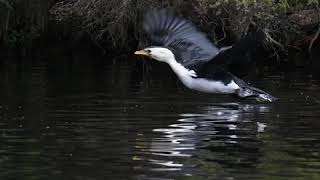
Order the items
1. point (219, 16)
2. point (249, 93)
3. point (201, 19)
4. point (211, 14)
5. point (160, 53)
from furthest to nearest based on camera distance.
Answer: point (201, 19)
point (211, 14)
point (219, 16)
point (249, 93)
point (160, 53)

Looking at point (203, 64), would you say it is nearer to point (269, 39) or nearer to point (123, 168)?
point (123, 168)

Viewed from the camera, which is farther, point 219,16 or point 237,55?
point 219,16

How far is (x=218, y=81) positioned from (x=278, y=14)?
11.9 meters

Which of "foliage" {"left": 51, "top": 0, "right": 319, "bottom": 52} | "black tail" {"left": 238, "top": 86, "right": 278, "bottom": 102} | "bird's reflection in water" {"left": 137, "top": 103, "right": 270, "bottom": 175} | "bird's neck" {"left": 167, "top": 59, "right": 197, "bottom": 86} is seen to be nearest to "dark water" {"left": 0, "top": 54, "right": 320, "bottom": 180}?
"bird's reflection in water" {"left": 137, "top": 103, "right": 270, "bottom": 175}

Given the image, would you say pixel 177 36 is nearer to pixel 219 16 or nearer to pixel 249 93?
pixel 249 93

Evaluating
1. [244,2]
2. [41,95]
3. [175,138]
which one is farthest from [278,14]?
[175,138]

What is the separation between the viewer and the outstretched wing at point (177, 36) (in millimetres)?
14711

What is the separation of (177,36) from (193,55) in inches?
19.5

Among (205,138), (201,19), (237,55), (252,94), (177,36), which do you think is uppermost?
(201,19)

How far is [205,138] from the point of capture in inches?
430

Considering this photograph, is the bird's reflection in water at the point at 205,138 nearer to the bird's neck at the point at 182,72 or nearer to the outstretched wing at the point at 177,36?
the bird's neck at the point at 182,72

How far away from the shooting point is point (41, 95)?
675 inches

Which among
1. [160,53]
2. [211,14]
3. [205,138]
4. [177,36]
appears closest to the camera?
[205,138]

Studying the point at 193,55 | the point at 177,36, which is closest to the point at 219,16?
the point at 177,36
